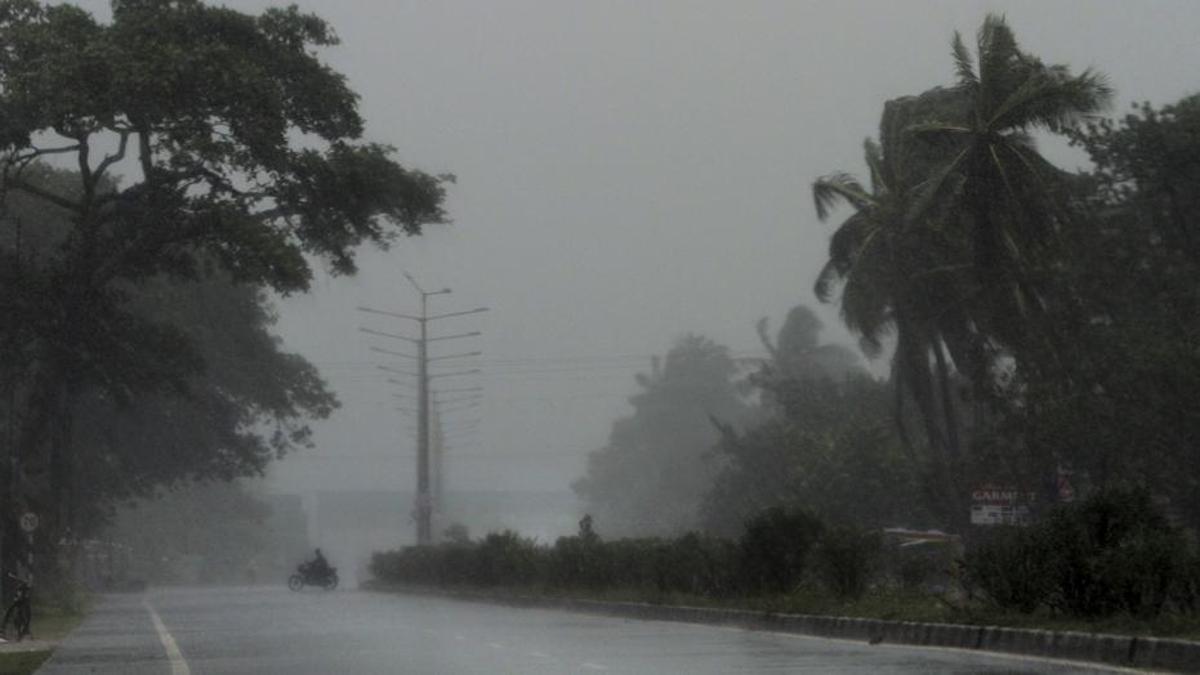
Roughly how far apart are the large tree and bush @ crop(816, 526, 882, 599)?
16518 millimetres

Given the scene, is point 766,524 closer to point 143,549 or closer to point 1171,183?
point 1171,183

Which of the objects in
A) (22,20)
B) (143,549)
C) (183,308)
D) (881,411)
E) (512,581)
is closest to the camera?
(22,20)

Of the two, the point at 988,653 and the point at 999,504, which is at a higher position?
the point at 999,504

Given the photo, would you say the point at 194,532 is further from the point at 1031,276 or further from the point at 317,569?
the point at 1031,276

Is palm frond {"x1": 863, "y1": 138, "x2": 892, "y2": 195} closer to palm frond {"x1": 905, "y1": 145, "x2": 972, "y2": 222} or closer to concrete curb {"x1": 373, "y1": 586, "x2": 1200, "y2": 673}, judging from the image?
palm frond {"x1": 905, "y1": 145, "x2": 972, "y2": 222}

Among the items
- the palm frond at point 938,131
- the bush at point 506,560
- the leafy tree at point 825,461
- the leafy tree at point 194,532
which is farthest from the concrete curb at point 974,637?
the leafy tree at point 194,532

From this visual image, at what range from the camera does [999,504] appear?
48188mm

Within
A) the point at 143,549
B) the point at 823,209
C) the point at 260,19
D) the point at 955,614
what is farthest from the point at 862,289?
the point at 143,549

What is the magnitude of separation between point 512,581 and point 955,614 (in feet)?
97.2

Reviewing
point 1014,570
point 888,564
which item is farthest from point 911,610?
point 888,564

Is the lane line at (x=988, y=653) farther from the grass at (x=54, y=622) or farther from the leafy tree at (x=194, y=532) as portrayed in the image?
the leafy tree at (x=194, y=532)

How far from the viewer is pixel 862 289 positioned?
57469mm

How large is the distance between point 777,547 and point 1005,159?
20.1m

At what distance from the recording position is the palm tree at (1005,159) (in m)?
48.5
